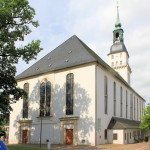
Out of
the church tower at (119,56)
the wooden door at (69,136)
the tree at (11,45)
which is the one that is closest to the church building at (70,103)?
the wooden door at (69,136)

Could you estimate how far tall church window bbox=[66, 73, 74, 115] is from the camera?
26281 mm

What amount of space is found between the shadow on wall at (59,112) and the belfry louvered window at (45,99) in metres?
0.77

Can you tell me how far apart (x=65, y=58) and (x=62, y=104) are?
6.82 meters

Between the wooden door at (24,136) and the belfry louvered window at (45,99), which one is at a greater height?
the belfry louvered window at (45,99)

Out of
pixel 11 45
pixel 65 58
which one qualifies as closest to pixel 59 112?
pixel 65 58

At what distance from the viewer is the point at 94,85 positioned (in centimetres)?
2480

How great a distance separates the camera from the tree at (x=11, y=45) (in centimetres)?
1798

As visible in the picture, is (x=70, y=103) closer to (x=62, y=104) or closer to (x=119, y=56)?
(x=62, y=104)

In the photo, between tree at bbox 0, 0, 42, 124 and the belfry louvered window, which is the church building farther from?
tree at bbox 0, 0, 42, 124

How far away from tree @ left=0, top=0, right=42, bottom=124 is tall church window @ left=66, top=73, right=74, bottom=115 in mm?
7867

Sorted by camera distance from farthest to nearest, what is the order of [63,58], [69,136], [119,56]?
1. [119,56]
2. [63,58]
3. [69,136]

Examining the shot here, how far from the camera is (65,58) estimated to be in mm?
29734

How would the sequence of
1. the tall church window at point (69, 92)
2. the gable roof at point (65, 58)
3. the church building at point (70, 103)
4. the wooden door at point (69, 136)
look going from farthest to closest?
the gable roof at point (65, 58) < the tall church window at point (69, 92) < the wooden door at point (69, 136) < the church building at point (70, 103)

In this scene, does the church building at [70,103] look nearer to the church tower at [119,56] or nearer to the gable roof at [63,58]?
the gable roof at [63,58]
